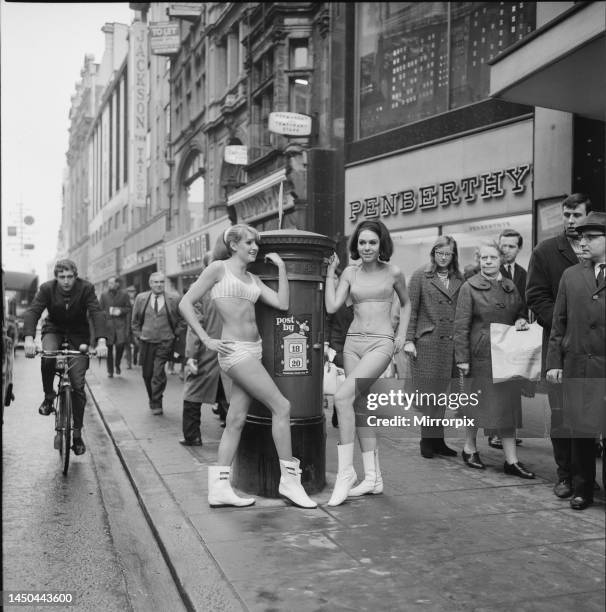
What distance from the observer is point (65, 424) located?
6.45 m

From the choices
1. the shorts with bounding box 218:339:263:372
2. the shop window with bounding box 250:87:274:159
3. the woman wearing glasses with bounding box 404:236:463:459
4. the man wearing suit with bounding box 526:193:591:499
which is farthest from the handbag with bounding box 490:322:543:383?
the shop window with bounding box 250:87:274:159

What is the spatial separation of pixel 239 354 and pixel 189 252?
23479mm

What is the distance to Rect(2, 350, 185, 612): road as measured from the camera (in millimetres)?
3822

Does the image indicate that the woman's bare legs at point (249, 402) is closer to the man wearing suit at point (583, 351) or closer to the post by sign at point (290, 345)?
the post by sign at point (290, 345)

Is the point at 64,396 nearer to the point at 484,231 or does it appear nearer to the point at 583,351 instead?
the point at 583,351

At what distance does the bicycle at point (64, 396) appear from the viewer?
6.43m

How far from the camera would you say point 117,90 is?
44.1 meters

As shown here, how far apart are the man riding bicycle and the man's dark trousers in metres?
2.63

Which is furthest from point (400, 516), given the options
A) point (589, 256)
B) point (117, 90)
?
point (117, 90)

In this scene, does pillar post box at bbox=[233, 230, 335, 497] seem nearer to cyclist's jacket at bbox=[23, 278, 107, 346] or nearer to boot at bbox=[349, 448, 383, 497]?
boot at bbox=[349, 448, 383, 497]

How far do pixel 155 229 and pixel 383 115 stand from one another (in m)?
21.8

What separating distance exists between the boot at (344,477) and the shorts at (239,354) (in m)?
0.86

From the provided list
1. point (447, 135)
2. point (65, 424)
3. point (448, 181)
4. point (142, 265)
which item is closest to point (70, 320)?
point (65, 424)

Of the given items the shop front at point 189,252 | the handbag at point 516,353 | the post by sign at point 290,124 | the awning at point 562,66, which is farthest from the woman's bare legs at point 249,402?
the shop front at point 189,252
